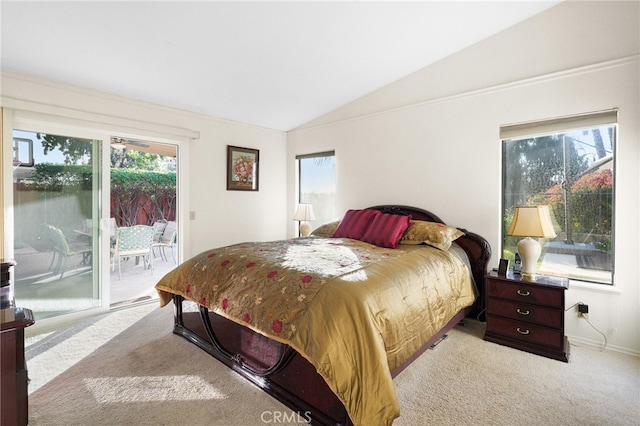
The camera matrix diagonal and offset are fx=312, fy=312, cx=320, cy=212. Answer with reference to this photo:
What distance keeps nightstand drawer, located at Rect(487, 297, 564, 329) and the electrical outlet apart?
0.49m

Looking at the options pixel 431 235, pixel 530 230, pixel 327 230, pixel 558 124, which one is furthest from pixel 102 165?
pixel 558 124

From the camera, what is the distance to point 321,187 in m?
4.76

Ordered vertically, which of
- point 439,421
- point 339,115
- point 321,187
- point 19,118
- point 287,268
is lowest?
point 439,421

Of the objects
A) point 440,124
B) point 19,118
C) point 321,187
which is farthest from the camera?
point 321,187

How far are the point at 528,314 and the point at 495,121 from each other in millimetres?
1822

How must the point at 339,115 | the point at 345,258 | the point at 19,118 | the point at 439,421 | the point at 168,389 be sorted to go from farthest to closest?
the point at 339,115 < the point at 19,118 < the point at 345,258 < the point at 168,389 < the point at 439,421

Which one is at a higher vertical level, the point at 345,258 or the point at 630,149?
the point at 630,149

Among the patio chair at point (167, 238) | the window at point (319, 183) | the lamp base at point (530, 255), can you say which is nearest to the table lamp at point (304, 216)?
the window at point (319, 183)

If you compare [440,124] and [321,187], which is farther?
[321,187]

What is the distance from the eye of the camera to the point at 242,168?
14.7ft

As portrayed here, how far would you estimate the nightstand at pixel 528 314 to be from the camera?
7.85ft

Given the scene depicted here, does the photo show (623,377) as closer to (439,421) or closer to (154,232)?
(439,421)

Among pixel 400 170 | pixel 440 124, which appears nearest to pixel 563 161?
pixel 440 124

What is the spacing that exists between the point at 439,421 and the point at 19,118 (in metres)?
4.02
